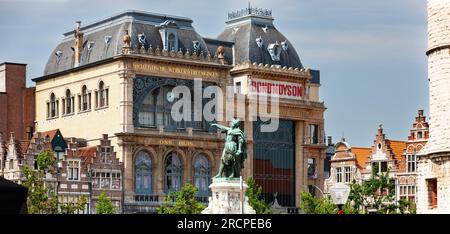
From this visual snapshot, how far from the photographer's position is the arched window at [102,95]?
306 ft

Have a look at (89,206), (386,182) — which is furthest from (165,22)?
(386,182)

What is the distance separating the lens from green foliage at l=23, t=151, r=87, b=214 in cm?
7325

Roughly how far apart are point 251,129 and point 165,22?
34.9 feet

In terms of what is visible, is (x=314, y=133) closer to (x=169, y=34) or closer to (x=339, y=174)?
(x=339, y=174)

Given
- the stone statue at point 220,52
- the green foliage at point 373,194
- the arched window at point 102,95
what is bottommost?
the green foliage at point 373,194

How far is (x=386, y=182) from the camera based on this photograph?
8094 cm

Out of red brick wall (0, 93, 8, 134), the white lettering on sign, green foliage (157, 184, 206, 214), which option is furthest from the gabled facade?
red brick wall (0, 93, 8, 134)

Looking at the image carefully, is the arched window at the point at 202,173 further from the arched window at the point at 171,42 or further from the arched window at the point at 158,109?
the arched window at the point at 171,42

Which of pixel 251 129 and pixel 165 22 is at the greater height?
pixel 165 22

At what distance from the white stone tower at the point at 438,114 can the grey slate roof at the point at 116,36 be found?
5702cm

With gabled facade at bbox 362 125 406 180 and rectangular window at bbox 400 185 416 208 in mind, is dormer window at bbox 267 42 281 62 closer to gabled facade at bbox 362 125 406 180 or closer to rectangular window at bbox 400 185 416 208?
gabled facade at bbox 362 125 406 180

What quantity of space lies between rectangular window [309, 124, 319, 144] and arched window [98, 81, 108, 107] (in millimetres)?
17797

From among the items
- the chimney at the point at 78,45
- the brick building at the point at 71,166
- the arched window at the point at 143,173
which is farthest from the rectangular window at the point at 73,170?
the chimney at the point at 78,45
